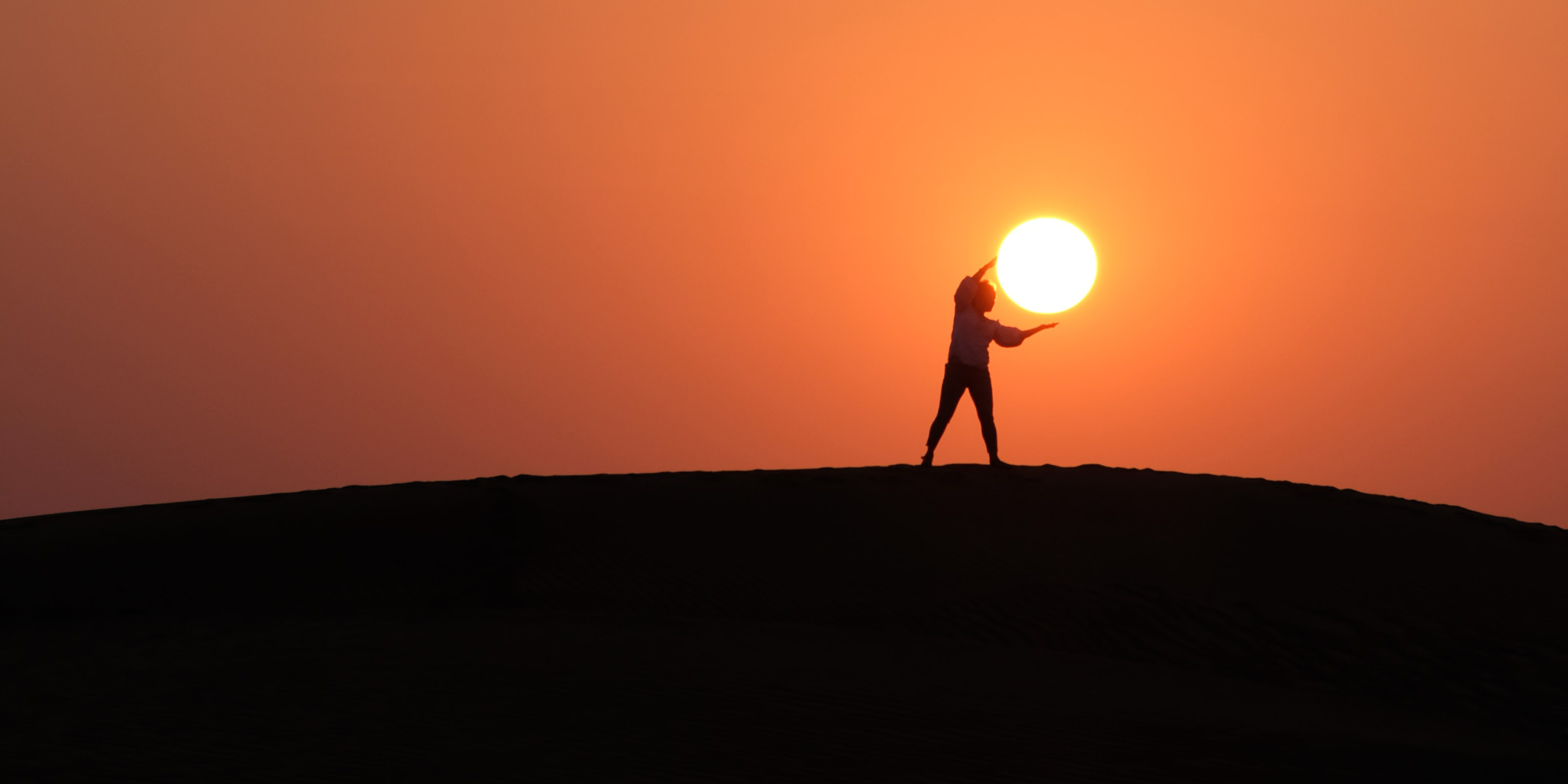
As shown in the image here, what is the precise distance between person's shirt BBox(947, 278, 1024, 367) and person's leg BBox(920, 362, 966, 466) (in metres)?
0.15

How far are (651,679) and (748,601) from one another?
3419 mm

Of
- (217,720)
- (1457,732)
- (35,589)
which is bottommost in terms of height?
(1457,732)

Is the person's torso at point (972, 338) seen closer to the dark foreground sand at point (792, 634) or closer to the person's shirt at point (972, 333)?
the person's shirt at point (972, 333)

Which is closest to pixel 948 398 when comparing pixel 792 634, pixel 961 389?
pixel 961 389

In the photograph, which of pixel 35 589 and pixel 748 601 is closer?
pixel 748 601

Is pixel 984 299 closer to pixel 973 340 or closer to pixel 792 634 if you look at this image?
pixel 973 340

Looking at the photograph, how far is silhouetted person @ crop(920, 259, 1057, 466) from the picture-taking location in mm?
14305

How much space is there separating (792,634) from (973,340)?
20.0 feet

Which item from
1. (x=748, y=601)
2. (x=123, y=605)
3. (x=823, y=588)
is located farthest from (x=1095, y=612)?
(x=123, y=605)

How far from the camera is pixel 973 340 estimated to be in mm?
14289

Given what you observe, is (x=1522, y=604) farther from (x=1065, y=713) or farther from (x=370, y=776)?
(x=370, y=776)

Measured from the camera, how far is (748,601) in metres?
10.6

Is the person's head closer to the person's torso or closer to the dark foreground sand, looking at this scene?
the person's torso

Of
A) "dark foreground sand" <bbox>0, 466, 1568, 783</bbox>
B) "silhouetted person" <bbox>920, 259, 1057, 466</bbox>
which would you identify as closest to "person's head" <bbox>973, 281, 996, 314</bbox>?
"silhouetted person" <bbox>920, 259, 1057, 466</bbox>
